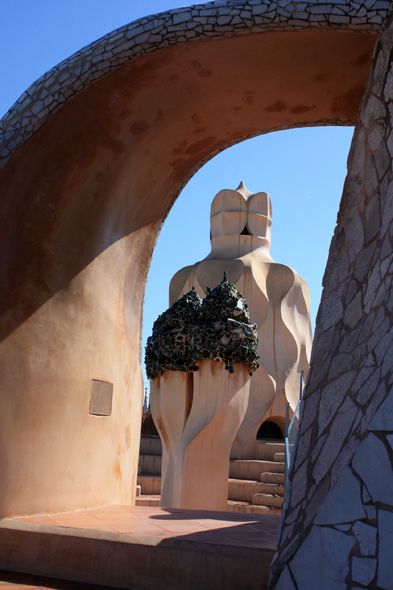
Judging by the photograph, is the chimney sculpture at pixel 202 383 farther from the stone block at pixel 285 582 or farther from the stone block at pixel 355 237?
the stone block at pixel 285 582

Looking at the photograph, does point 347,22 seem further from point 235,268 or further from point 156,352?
point 235,268

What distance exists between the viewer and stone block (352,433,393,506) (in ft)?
6.53

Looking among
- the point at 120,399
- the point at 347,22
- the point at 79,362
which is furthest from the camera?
the point at 120,399

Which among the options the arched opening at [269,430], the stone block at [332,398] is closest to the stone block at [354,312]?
the stone block at [332,398]

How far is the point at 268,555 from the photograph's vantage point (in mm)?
2691

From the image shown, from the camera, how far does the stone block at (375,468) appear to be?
78.4 inches

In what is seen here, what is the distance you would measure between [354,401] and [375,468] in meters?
0.43

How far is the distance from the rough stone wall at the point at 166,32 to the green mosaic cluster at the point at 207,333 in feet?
10.2

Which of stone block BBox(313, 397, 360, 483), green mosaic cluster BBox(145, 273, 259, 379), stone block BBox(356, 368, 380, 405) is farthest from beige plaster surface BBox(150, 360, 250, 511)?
stone block BBox(356, 368, 380, 405)

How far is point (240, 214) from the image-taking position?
1738 centimetres

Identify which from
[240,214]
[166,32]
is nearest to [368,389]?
[166,32]

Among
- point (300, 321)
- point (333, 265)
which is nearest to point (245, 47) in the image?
point (333, 265)

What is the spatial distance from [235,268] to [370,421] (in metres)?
14.4

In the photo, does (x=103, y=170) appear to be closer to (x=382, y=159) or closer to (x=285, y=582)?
(x=382, y=159)
